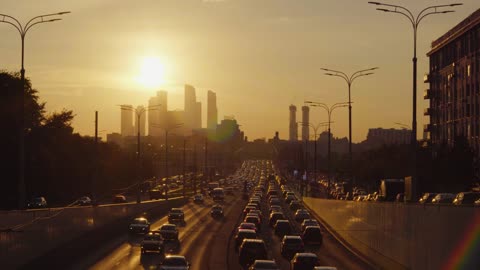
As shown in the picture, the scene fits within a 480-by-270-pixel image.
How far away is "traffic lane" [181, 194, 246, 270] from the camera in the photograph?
47344 mm

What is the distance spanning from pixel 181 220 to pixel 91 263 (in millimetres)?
42241

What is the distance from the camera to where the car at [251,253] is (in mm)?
45781

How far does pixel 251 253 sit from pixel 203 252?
33.1ft

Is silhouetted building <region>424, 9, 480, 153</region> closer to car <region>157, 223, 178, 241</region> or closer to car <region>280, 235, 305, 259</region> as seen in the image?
car <region>157, 223, 178, 241</region>

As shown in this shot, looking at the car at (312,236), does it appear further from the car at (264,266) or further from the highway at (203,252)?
the car at (264,266)

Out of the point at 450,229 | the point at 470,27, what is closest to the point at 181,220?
the point at 470,27

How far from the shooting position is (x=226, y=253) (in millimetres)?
55156

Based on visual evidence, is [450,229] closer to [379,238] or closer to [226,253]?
[379,238]

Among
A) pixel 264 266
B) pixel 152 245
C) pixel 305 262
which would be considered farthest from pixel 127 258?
pixel 264 266

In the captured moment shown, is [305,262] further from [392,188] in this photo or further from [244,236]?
[392,188]

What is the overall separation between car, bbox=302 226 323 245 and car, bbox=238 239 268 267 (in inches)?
599

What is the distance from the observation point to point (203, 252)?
55.8m

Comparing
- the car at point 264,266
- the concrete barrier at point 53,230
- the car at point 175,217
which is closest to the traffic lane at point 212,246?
the car at point 175,217

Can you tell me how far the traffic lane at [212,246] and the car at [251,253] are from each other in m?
0.77
